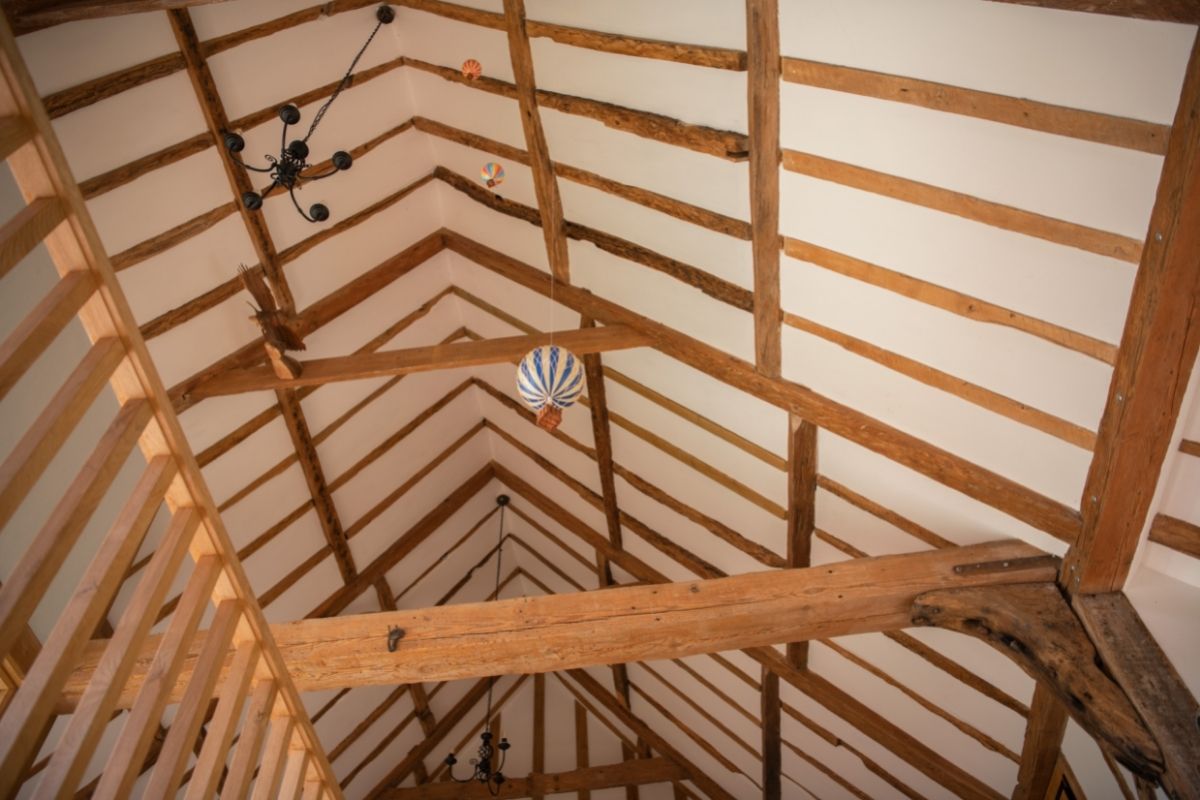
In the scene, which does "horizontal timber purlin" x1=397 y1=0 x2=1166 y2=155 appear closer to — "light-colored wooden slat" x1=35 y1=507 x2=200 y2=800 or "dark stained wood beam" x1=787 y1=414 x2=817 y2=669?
"dark stained wood beam" x1=787 y1=414 x2=817 y2=669

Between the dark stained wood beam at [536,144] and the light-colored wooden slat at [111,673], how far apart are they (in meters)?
2.75

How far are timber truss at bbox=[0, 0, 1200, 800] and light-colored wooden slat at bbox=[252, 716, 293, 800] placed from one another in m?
0.01

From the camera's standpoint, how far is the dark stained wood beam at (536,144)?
417cm

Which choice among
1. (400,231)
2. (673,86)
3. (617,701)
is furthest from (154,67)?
(617,701)

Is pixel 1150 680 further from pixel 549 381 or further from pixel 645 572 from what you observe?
pixel 645 572

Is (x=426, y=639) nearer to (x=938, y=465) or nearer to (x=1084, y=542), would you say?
(x=938, y=465)

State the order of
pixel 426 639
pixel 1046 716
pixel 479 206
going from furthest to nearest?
pixel 479 206, pixel 1046 716, pixel 426 639

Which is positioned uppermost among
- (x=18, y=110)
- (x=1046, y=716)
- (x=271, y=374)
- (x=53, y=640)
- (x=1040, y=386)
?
(x=271, y=374)

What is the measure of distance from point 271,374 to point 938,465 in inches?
126

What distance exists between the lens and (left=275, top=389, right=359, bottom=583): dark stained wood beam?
5180 millimetres

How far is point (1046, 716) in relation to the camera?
3.97 m

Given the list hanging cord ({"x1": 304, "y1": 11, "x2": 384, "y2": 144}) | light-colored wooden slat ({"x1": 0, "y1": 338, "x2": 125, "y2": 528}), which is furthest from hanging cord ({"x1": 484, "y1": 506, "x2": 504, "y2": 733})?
light-colored wooden slat ({"x1": 0, "y1": 338, "x2": 125, "y2": 528})

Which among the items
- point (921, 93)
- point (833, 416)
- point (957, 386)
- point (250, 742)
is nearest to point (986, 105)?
point (921, 93)

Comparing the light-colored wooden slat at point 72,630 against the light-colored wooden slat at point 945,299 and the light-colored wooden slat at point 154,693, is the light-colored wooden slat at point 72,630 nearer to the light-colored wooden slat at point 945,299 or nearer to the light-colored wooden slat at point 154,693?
the light-colored wooden slat at point 154,693
